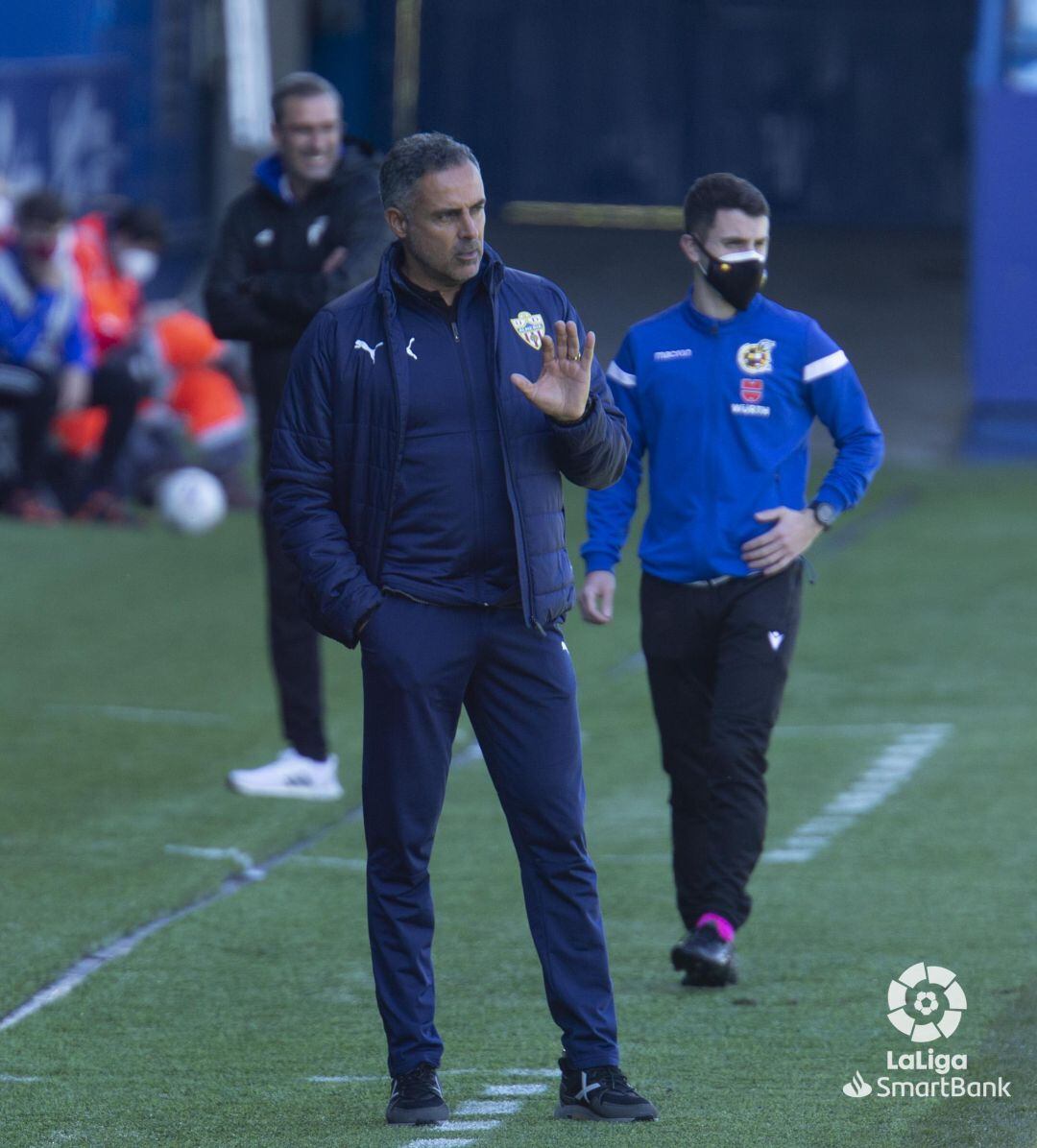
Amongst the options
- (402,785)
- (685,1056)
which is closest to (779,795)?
(685,1056)

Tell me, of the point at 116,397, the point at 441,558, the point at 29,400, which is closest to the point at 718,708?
the point at 441,558

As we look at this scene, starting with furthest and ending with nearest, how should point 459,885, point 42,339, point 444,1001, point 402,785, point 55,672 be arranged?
1. point 42,339
2. point 55,672
3. point 459,885
4. point 444,1001
5. point 402,785

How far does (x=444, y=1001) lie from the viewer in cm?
557

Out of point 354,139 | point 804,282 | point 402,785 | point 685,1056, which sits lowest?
point 804,282

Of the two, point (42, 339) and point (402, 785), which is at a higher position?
point (402, 785)

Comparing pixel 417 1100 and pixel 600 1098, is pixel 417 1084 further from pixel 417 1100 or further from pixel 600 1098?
pixel 600 1098

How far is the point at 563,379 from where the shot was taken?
4445mm

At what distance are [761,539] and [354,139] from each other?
2560mm

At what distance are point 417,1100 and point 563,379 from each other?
1416 millimetres

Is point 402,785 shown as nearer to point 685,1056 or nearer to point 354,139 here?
point 685,1056

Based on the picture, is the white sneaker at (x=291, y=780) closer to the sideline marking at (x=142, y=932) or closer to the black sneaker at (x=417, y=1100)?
the sideline marking at (x=142, y=932)

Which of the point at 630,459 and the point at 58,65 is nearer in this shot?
the point at 630,459

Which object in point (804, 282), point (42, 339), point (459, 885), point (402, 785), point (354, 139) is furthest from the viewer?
point (804, 282)

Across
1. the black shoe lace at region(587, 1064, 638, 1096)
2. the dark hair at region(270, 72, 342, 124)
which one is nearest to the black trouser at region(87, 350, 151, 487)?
the dark hair at region(270, 72, 342, 124)
